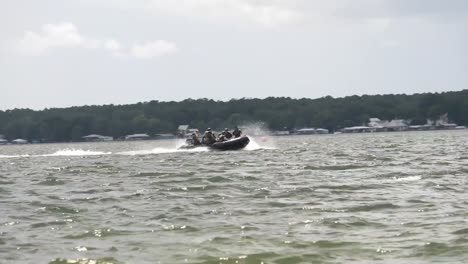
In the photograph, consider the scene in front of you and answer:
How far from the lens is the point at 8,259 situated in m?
11.6

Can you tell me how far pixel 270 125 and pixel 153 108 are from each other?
126ft

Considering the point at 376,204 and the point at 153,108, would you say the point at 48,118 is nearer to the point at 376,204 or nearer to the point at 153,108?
the point at 153,108

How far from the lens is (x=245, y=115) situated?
575ft

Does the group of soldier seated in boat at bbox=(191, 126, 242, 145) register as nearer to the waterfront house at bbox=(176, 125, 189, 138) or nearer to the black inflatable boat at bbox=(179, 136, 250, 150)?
the black inflatable boat at bbox=(179, 136, 250, 150)

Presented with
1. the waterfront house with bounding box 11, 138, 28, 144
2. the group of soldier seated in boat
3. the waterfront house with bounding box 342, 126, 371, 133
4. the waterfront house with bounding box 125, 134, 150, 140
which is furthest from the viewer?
the waterfront house with bounding box 11, 138, 28, 144

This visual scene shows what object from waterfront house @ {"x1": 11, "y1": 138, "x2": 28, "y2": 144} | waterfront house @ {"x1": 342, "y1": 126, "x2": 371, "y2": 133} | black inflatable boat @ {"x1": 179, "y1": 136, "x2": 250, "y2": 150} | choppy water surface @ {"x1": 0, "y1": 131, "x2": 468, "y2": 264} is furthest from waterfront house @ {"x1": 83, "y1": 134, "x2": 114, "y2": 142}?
choppy water surface @ {"x1": 0, "y1": 131, "x2": 468, "y2": 264}

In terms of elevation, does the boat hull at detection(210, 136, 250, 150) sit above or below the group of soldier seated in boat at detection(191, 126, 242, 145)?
below

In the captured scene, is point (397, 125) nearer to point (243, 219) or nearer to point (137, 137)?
point (137, 137)

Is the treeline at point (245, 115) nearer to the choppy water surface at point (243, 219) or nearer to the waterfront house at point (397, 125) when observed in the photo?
the waterfront house at point (397, 125)

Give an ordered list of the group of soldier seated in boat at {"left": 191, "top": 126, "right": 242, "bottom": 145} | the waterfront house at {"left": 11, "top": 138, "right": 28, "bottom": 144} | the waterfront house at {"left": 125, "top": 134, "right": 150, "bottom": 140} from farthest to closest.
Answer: the waterfront house at {"left": 11, "top": 138, "right": 28, "bottom": 144}
the waterfront house at {"left": 125, "top": 134, "right": 150, "bottom": 140}
the group of soldier seated in boat at {"left": 191, "top": 126, "right": 242, "bottom": 145}

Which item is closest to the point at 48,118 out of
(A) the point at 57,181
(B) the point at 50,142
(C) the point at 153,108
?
(B) the point at 50,142

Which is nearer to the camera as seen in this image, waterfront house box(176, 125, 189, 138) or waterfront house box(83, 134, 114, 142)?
waterfront house box(176, 125, 189, 138)

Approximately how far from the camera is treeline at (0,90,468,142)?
544 ft

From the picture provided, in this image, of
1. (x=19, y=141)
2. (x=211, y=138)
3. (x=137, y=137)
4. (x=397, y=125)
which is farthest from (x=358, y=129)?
A: (x=211, y=138)
